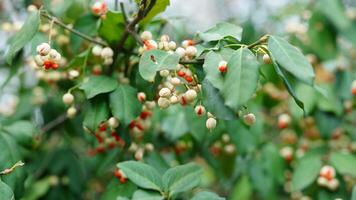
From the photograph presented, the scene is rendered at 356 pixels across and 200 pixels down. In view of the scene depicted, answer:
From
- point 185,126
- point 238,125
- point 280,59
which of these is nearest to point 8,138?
point 185,126

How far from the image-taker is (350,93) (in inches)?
87.3

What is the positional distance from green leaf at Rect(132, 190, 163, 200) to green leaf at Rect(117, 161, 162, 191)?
0.01 meters

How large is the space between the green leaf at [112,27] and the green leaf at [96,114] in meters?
0.22

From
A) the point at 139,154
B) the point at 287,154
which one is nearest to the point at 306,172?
the point at 287,154

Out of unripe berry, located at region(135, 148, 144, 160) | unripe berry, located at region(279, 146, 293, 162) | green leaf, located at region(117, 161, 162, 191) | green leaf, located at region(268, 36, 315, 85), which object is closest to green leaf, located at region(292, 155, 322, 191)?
unripe berry, located at region(279, 146, 293, 162)

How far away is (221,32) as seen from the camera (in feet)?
4.31

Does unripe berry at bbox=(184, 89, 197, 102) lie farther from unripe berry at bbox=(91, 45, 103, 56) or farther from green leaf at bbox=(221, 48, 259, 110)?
unripe berry at bbox=(91, 45, 103, 56)

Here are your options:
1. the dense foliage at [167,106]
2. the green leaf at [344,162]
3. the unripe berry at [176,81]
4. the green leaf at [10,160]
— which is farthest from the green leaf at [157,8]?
the green leaf at [344,162]

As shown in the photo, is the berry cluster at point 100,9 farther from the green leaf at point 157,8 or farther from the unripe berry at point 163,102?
the unripe berry at point 163,102

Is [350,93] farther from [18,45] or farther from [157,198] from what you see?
[18,45]

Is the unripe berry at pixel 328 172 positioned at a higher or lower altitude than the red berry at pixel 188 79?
lower

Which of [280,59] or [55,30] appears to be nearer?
[280,59]

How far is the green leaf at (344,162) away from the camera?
6.11 ft

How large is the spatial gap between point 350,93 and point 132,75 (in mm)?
1115
